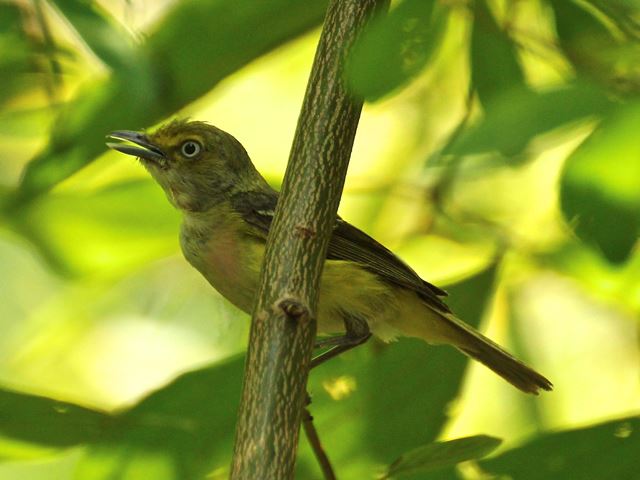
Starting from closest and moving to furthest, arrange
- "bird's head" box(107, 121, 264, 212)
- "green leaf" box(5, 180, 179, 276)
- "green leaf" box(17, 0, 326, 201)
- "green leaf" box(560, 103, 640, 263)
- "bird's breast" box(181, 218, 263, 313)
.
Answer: "green leaf" box(560, 103, 640, 263) < "green leaf" box(17, 0, 326, 201) < "green leaf" box(5, 180, 179, 276) < "bird's breast" box(181, 218, 263, 313) < "bird's head" box(107, 121, 264, 212)

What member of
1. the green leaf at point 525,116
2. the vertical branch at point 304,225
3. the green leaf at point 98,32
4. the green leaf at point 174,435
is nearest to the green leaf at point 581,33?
the vertical branch at point 304,225

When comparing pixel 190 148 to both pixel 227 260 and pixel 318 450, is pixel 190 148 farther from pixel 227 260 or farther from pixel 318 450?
pixel 318 450

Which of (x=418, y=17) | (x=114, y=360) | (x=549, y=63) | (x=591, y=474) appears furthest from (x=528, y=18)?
(x=114, y=360)

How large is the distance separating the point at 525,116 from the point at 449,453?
0.88 metres

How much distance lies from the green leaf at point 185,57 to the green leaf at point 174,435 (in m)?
0.69

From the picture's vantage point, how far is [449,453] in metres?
2.03

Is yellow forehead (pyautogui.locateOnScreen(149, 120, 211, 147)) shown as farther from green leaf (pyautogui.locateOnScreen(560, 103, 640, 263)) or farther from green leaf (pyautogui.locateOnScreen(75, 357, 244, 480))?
green leaf (pyautogui.locateOnScreen(560, 103, 640, 263))

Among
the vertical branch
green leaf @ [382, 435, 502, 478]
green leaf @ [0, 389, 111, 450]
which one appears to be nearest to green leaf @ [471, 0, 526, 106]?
the vertical branch

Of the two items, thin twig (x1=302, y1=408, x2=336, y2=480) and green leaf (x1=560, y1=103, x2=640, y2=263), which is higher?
green leaf (x1=560, y1=103, x2=640, y2=263)

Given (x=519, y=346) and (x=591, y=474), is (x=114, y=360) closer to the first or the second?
(x=519, y=346)

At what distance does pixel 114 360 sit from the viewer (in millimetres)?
4883

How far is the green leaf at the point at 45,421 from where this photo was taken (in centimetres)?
221

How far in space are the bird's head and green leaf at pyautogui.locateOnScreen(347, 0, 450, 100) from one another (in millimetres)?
1984

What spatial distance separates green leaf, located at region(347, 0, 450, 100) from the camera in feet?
5.21
